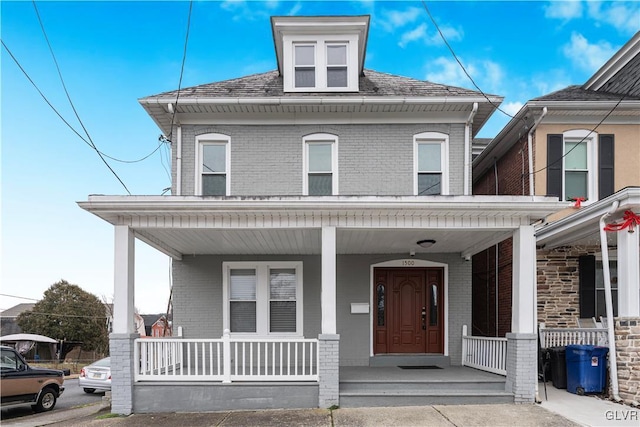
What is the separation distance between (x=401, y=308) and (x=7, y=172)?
883 cm

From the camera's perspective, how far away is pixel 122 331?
6926 mm

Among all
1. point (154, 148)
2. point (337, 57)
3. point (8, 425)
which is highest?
point (337, 57)

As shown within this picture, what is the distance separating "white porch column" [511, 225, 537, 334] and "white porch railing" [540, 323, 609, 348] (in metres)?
2.04

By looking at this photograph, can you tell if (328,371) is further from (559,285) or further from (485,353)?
(559,285)

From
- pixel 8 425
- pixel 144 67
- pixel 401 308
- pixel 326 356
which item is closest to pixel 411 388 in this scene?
pixel 326 356

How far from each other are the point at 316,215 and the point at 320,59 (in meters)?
4.37

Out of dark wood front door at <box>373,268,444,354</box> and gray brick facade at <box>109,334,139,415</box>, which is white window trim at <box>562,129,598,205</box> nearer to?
dark wood front door at <box>373,268,444,354</box>

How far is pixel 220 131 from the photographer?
959 cm

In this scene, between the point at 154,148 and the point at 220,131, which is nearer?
the point at 220,131

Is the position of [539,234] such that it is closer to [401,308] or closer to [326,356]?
[401,308]

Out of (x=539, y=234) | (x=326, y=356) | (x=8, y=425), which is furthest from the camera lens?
(x=539, y=234)

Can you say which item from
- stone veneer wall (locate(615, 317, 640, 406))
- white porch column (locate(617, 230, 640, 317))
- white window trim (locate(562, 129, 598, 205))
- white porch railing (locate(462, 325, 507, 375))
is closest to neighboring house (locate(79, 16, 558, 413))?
white porch railing (locate(462, 325, 507, 375))

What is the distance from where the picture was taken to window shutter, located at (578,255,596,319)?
9.77 metres

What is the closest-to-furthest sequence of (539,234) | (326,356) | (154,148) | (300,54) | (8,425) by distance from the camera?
(326,356)
(8,425)
(539,234)
(300,54)
(154,148)
